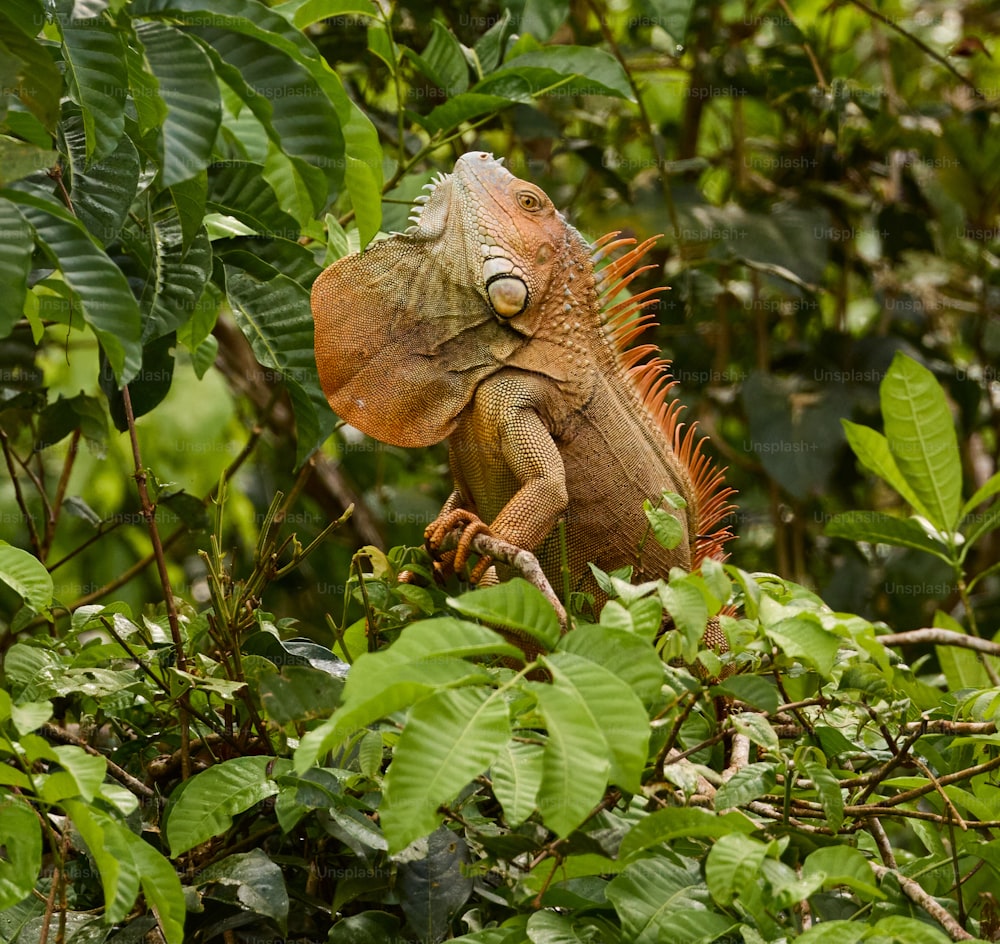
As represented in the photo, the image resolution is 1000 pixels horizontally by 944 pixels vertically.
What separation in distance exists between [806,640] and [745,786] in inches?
8.8

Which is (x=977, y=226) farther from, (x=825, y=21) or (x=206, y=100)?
(x=206, y=100)

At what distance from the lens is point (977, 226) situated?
17.6 ft

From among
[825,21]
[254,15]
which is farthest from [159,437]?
[825,21]

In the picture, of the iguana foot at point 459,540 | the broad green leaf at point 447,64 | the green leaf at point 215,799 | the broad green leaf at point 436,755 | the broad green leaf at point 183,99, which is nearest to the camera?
the broad green leaf at point 436,755

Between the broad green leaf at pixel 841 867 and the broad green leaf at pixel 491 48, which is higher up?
the broad green leaf at pixel 491 48

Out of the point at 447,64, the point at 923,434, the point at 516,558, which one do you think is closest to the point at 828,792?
the point at 516,558

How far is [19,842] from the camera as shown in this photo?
55.8 inches

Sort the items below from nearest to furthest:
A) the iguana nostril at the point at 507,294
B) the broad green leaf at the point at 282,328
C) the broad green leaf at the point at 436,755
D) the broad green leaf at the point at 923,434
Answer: the broad green leaf at the point at 436,755 < the broad green leaf at the point at 282,328 < the iguana nostril at the point at 507,294 < the broad green leaf at the point at 923,434

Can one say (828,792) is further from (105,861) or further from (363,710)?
(105,861)

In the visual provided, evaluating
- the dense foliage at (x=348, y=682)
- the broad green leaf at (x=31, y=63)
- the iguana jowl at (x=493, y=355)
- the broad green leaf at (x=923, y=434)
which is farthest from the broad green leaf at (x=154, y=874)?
the broad green leaf at (x=923, y=434)

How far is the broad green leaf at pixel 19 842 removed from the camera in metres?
1.42

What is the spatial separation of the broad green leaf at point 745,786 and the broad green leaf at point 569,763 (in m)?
0.36

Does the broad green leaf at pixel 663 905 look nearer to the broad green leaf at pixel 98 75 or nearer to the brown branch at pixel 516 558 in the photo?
the brown branch at pixel 516 558

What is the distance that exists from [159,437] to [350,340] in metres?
2.65
